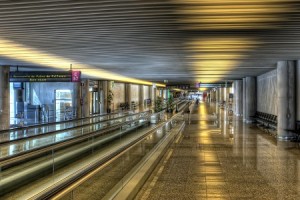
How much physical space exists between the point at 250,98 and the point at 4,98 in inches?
662

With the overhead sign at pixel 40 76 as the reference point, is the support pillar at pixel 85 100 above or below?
below

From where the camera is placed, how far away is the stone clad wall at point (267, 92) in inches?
752

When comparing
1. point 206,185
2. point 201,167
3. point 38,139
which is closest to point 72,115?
point 38,139

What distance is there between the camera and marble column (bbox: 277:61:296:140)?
46.3ft

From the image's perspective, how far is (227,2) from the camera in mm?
5785

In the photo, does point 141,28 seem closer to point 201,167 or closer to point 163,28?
point 163,28

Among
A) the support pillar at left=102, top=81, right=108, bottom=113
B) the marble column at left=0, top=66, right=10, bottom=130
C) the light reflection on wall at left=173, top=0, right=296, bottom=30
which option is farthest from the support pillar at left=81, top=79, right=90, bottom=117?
the light reflection on wall at left=173, top=0, right=296, bottom=30

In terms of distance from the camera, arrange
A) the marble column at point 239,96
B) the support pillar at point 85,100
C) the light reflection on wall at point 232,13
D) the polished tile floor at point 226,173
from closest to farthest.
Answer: the light reflection on wall at point 232,13
the polished tile floor at point 226,173
the support pillar at point 85,100
the marble column at point 239,96

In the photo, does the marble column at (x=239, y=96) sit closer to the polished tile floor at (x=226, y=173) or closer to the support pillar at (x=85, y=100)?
the support pillar at (x=85, y=100)

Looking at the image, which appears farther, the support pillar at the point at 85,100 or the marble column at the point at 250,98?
the support pillar at the point at 85,100

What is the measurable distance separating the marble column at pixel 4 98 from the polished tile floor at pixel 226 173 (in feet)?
28.3

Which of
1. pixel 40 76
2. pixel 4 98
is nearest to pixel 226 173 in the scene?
pixel 40 76

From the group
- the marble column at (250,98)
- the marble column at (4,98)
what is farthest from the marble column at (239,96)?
the marble column at (4,98)

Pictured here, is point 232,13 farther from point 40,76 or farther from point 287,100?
point 40,76
